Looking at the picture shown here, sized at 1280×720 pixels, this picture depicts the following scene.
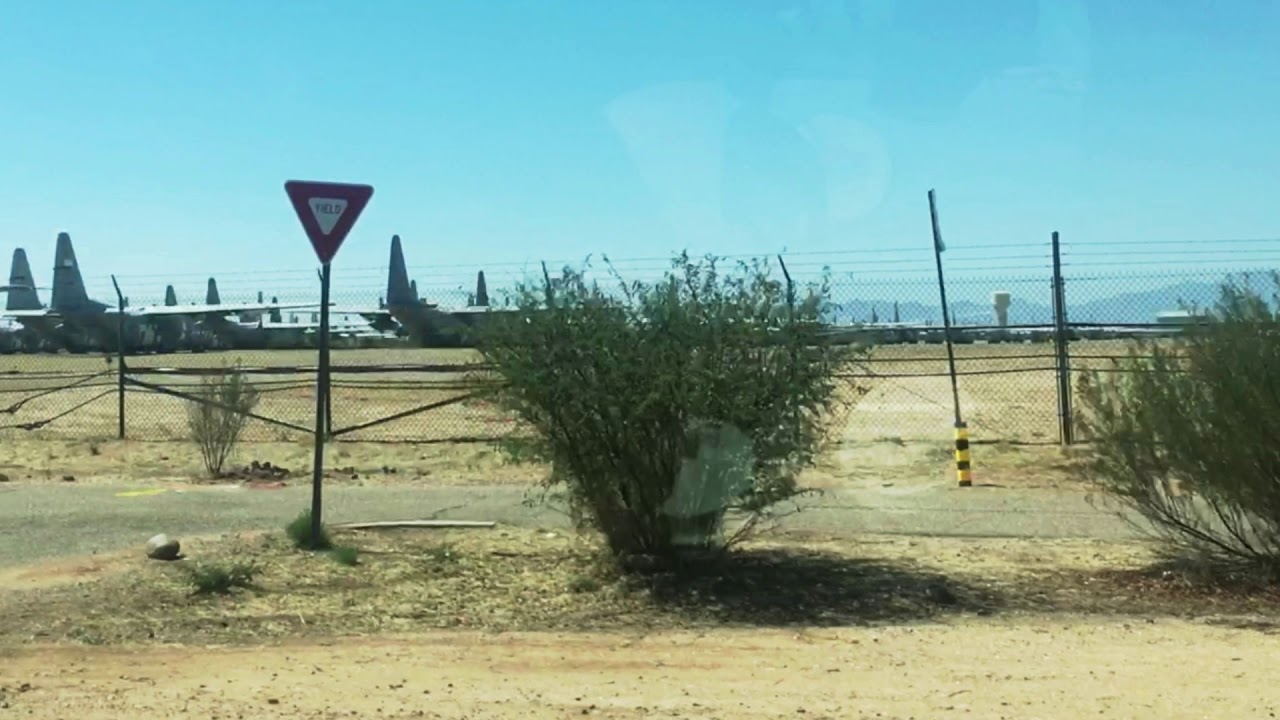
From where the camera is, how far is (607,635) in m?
8.54

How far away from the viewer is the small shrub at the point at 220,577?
955cm

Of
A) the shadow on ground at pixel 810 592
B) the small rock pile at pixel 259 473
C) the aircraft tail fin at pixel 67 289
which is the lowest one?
the shadow on ground at pixel 810 592

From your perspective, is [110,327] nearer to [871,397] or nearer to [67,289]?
[67,289]

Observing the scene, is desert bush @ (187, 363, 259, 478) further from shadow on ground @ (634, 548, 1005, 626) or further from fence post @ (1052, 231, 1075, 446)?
fence post @ (1052, 231, 1075, 446)

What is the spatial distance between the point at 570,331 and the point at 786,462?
1.73 m

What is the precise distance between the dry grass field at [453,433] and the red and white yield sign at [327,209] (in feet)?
4.65

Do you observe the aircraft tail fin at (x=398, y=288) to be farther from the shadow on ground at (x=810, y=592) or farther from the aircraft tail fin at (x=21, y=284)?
→ the aircraft tail fin at (x=21, y=284)

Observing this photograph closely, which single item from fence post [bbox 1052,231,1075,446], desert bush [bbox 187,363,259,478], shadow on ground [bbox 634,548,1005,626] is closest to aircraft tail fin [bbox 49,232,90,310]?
desert bush [bbox 187,363,259,478]

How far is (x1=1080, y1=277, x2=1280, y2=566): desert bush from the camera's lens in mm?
9359

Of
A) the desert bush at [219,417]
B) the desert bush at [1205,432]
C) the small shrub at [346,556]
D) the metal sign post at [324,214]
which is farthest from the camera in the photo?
the desert bush at [219,417]

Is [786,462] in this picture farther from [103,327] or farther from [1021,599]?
[103,327]

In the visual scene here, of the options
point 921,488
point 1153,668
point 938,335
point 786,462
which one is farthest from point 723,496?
Answer: point 938,335

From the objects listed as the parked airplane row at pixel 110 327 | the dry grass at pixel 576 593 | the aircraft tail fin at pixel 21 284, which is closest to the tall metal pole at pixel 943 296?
the dry grass at pixel 576 593

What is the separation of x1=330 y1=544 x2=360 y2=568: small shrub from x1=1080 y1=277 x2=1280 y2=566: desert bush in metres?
5.36
